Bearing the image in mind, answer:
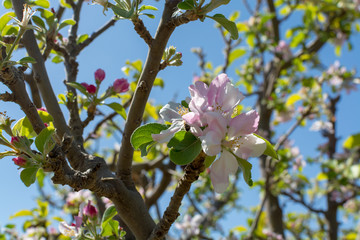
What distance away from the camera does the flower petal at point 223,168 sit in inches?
32.9

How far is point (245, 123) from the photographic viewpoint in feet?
2.58

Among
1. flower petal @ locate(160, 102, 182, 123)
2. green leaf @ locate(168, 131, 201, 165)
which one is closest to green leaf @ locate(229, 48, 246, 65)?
flower petal @ locate(160, 102, 182, 123)

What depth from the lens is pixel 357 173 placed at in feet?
6.60

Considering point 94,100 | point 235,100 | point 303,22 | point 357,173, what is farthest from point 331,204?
point 235,100

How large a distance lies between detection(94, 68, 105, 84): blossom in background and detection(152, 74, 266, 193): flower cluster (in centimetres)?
88

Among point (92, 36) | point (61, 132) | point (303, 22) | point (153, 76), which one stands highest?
point (303, 22)

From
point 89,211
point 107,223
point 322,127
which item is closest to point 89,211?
point 89,211

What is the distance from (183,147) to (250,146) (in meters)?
0.16

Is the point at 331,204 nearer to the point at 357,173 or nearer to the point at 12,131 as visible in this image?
the point at 357,173

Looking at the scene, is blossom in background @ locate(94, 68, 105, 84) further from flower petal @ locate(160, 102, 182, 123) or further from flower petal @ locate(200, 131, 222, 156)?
flower petal @ locate(200, 131, 222, 156)

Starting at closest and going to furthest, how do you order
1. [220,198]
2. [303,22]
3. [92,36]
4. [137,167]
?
[92,36], [137,167], [220,198], [303,22]

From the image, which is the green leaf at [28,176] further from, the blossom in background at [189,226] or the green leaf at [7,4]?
the blossom in background at [189,226]

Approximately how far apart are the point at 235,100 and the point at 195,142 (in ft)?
0.48

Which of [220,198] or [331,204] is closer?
[331,204]
